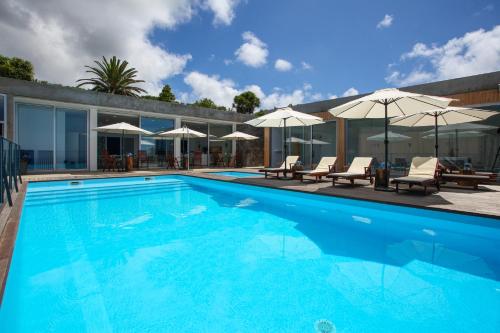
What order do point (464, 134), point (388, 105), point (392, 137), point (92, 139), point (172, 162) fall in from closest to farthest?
point (388, 105) < point (464, 134) < point (392, 137) < point (92, 139) < point (172, 162)

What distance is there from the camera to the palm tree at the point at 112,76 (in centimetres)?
2539

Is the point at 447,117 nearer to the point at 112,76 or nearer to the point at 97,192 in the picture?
the point at 97,192

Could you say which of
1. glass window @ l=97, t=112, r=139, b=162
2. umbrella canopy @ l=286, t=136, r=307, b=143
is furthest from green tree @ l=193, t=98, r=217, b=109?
umbrella canopy @ l=286, t=136, r=307, b=143

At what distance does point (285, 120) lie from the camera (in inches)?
374

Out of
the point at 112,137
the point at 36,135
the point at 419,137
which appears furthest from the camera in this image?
the point at 112,137

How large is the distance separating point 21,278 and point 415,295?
385cm

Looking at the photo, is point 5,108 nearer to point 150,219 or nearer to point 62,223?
point 62,223

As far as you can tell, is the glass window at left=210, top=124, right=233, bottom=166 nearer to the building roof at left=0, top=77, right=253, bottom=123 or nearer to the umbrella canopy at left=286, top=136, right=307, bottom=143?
the building roof at left=0, top=77, right=253, bottom=123

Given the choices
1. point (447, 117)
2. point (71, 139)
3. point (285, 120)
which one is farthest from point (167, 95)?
point (447, 117)

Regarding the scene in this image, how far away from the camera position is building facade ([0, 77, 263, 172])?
10.4m

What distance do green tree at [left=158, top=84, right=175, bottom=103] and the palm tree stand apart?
39.8ft

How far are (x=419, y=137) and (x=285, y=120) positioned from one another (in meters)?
5.28

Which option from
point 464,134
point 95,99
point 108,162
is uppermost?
point 95,99

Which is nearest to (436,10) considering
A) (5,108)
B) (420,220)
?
(420,220)
